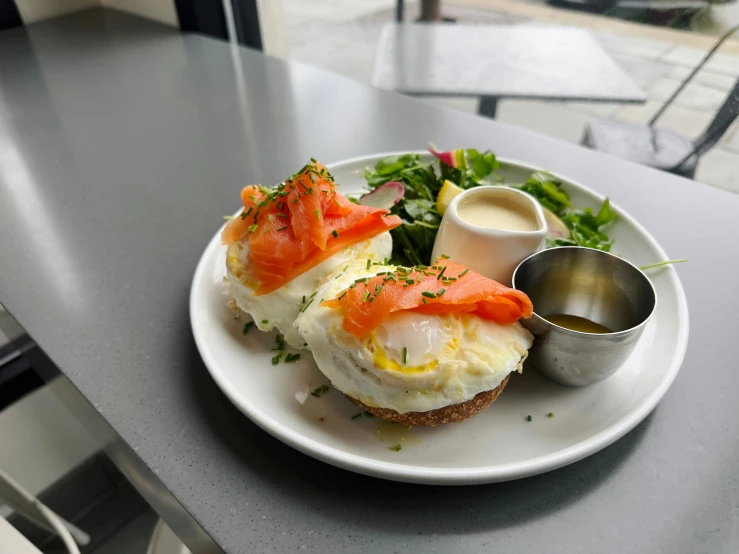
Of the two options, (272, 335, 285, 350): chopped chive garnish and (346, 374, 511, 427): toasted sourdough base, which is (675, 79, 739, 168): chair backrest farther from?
(272, 335, 285, 350): chopped chive garnish

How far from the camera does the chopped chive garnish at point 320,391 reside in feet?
3.44

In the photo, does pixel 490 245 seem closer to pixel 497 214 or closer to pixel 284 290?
pixel 497 214

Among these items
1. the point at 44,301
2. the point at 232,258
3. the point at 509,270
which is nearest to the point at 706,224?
the point at 509,270

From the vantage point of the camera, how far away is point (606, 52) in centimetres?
300

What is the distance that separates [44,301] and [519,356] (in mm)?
1202

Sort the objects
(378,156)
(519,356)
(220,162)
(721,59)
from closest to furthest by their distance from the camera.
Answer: (519,356)
(378,156)
(220,162)
(721,59)

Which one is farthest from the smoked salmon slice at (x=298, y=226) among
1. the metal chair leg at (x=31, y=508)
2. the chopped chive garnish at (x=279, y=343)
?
the metal chair leg at (x=31, y=508)

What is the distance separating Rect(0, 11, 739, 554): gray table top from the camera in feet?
2.88

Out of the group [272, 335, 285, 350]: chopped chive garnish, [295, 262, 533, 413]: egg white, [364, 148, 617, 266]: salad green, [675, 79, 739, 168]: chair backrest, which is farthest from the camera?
[675, 79, 739, 168]: chair backrest

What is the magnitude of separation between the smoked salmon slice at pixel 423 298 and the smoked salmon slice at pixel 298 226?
171 millimetres

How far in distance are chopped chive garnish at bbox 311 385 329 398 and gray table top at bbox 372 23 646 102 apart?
201cm

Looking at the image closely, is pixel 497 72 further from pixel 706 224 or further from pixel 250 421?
pixel 250 421

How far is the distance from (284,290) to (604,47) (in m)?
2.87

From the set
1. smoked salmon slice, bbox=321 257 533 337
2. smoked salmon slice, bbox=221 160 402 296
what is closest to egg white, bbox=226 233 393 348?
smoked salmon slice, bbox=221 160 402 296
